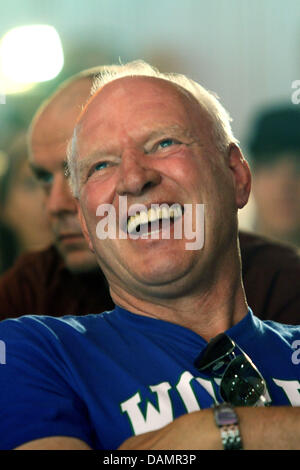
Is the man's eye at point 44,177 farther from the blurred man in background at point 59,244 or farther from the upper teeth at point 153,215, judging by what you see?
the upper teeth at point 153,215

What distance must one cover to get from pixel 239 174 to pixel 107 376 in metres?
0.57

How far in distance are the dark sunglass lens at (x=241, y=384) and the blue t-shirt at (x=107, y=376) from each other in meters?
0.05

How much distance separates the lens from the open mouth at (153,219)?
144 centimetres

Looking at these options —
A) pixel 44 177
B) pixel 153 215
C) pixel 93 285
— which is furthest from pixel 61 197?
pixel 153 215

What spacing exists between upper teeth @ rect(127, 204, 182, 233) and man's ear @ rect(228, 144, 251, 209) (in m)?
0.22

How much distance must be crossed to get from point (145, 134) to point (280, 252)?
779 mm

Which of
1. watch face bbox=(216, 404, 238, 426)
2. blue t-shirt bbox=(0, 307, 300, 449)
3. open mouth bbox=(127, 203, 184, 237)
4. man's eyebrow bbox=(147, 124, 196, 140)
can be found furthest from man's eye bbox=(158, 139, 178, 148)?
watch face bbox=(216, 404, 238, 426)

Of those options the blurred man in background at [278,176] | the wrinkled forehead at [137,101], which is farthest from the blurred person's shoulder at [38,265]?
the blurred man in background at [278,176]

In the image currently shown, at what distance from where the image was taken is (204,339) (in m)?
1.44

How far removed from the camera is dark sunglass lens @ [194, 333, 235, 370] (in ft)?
4.21

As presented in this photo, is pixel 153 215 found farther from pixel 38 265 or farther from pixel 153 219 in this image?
pixel 38 265

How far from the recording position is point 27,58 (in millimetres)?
4145

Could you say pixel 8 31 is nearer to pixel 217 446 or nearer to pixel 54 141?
pixel 54 141
